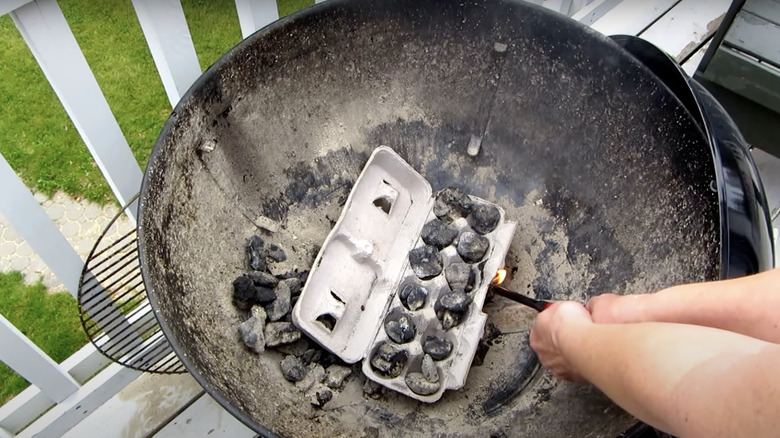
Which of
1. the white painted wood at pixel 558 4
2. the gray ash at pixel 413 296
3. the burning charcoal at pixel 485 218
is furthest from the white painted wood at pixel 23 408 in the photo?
the white painted wood at pixel 558 4

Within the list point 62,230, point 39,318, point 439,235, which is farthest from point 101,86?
point 439,235

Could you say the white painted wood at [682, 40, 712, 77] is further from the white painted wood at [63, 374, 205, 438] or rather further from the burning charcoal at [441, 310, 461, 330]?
the white painted wood at [63, 374, 205, 438]

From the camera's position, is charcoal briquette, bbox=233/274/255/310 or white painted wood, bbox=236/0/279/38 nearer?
charcoal briquette, bbox=233/274/255/310

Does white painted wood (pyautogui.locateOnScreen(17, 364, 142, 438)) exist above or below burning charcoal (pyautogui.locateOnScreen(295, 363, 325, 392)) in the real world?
below

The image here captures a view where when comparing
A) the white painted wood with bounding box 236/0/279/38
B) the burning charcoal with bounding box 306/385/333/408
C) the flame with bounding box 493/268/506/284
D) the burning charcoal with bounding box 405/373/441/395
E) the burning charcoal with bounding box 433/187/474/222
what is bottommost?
the burning charcoal with bounding box 405/373/441/395

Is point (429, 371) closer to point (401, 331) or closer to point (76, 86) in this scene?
point (401, 331)

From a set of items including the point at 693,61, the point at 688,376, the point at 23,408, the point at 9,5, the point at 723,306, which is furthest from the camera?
the point at 693,61

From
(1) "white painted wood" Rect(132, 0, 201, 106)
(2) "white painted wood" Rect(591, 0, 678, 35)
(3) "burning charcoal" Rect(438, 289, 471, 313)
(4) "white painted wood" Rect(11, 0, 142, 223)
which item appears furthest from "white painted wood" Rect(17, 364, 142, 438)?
(2) "white painted wood" Rect(591, 0, 678, 35)
